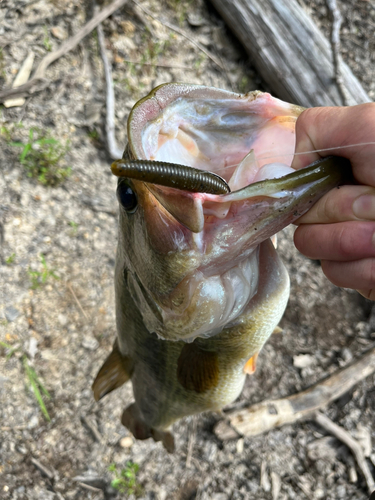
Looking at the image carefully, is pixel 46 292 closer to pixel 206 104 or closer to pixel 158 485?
pixel 158 485

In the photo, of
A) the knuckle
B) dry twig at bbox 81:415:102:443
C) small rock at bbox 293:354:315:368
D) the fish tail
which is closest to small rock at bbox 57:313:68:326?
dry twig at bbox 81:415:102:443

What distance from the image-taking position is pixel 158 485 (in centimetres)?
245

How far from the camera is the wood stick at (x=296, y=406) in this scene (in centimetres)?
255

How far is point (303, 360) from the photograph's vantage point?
2.86 m

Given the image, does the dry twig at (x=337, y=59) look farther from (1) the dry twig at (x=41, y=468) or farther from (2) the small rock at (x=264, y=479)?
(1) the dry twig at (x=41, y=468)

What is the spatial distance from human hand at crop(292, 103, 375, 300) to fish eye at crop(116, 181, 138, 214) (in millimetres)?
429

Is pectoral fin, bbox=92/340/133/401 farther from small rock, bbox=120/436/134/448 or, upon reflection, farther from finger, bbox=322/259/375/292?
finger, bbox=322/259/375/292

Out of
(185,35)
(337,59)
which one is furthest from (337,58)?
(185,35)

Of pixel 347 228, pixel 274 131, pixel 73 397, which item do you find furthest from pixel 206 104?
pixel 73 397

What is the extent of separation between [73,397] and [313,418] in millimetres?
1706

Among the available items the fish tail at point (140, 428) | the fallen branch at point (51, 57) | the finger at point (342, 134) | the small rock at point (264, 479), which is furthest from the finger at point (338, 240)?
the fallen branch at point (51, 57)

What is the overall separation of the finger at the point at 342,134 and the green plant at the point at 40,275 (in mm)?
2070

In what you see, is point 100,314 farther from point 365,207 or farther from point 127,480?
point 365,207

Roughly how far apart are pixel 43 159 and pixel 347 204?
7.88 ft
